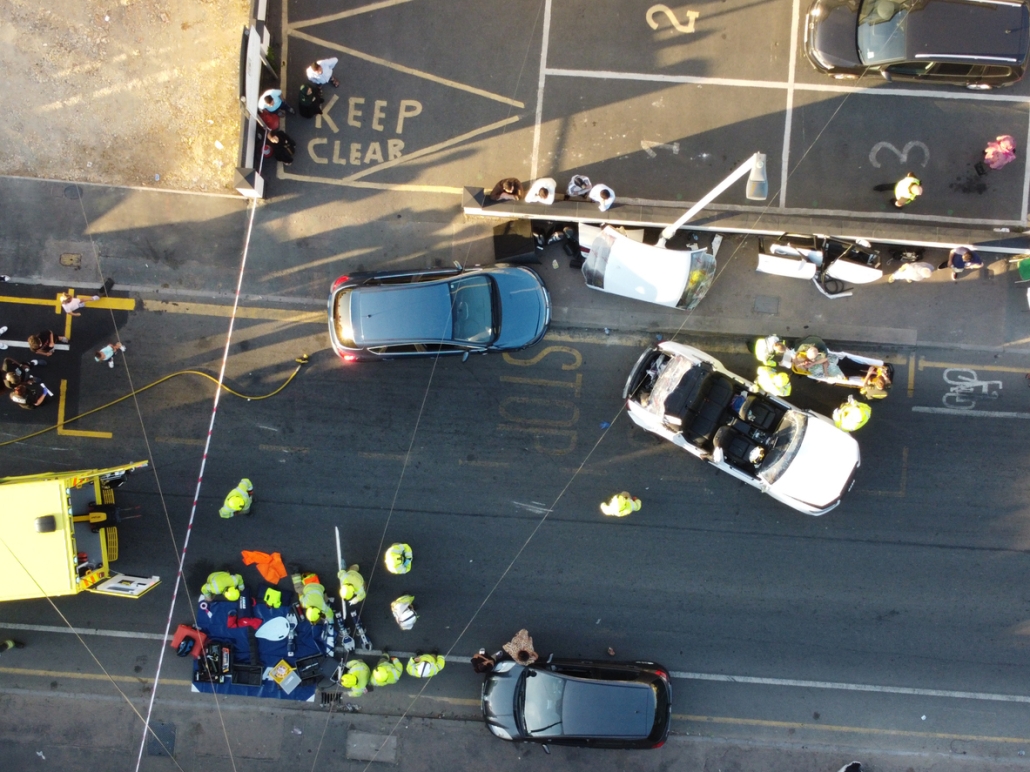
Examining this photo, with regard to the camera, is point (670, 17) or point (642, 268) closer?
point (642, 268)

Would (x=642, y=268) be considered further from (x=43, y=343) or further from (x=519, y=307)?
(x=43, y=343)

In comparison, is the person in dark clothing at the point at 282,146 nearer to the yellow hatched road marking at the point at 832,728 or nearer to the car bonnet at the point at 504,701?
the car bonnet at the point at 504,701

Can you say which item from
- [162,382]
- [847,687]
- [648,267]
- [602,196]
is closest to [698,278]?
[648,267]

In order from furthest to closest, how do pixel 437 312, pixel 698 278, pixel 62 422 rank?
pixel 62 422, pixel 698 278, pixel 437 312

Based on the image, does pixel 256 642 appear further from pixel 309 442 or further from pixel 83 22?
pixel 83 22

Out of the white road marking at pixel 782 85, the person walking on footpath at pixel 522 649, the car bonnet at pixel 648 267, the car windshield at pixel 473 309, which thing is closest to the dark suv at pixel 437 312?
the car windshield at pixel 473 309
